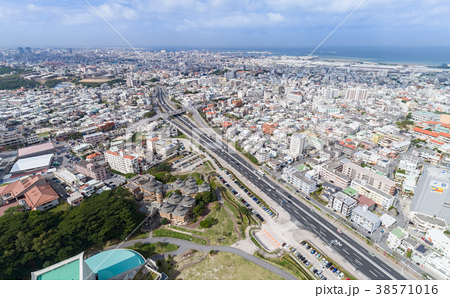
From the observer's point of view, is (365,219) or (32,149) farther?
(32,149)

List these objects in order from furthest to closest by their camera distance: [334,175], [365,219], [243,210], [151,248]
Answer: [334,175], [243,210], [365,219], [151,248]

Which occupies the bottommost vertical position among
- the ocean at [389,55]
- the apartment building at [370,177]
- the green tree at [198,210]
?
the green tree at [198,210]

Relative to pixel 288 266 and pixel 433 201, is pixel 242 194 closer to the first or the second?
pixel 288 266

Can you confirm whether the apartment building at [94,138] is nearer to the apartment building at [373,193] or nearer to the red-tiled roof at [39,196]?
the red-tiled roof at [39,196]

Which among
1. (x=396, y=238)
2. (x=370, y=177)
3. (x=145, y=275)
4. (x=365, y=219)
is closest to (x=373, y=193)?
(x=370, y=177)

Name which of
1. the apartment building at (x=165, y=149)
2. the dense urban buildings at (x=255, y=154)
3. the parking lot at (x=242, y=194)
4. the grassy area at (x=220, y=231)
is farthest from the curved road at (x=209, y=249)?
the apartment building at (x=165, y=149)

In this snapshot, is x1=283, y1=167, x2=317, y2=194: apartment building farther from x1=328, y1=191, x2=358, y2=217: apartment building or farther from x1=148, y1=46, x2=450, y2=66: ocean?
x1=148, y1=46, x2=450, y2=66: ocean

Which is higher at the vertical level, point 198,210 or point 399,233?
point 399,233
